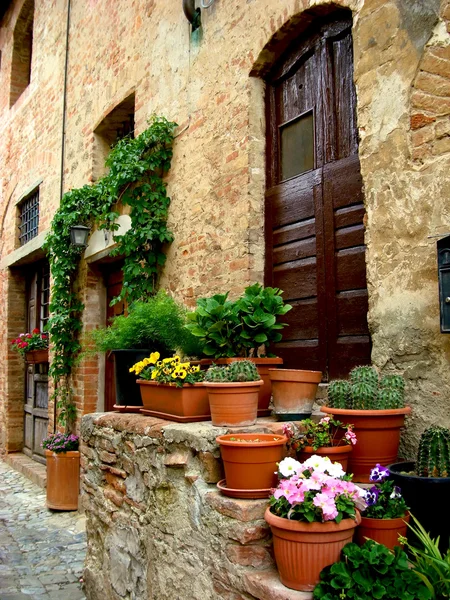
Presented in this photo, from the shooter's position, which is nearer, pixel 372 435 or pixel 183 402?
pixel 372 435

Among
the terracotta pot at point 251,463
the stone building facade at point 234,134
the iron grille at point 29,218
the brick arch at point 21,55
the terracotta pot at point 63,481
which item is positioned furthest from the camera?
the brick arch at point 21,55

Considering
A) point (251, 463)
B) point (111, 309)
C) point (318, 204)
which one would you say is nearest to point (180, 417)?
point (251, 463)

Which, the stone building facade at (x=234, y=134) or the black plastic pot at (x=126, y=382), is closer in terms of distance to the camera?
the stone building facade at (x=234, y=134)

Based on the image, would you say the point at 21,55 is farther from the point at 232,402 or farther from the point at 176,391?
the point at 232,402

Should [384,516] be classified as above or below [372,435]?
below

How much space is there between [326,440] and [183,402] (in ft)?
3.03

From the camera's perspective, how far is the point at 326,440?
2818mm

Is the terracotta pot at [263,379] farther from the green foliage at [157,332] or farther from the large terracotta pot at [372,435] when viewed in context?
the large terracotta pot at [372,435]

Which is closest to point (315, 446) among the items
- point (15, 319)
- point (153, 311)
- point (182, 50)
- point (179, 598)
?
point (179, 598)

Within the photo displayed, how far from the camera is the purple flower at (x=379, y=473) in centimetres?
263

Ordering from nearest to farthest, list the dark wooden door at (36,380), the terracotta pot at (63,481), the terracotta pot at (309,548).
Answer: the terracotta pot at (309,548), the terracotta pot at (63,481), the dark wooden door at (36,380)

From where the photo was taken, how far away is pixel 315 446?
281 centimetres

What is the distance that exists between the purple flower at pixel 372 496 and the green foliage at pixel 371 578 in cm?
25

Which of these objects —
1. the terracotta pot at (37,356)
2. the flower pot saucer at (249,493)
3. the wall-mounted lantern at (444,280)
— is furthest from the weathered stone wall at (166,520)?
the terracotta pot at (37,356)
